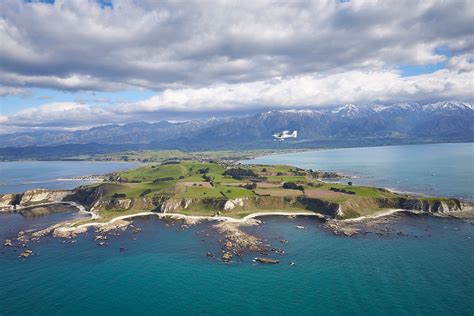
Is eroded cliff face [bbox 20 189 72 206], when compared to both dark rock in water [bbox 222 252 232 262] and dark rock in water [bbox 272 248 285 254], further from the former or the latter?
dark rock in water [bbox 272 248 285 254]

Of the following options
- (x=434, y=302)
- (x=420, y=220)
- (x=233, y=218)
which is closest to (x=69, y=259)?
(x=233, y=218)

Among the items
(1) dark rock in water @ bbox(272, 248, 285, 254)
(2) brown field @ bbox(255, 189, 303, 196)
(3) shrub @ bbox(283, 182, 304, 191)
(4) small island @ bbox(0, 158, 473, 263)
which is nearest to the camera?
(1) dark rock in water @ bbox(272, 248, 285, 254)

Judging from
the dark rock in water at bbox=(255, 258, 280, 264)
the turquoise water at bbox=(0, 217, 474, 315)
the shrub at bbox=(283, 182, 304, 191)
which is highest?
the shrub at bbox=(283, 182, 304, 191)

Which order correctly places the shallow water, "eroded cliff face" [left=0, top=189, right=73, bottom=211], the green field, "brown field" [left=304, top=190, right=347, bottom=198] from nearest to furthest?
the shallow water < the green field < "brown field" [left=304, top=190, right=347, bottom=198] < "eroded cliff face" [left=0, top=189, right=73, bottom=211]

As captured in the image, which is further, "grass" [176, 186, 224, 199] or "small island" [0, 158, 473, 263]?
"grass" [176, 186, 224, 199]

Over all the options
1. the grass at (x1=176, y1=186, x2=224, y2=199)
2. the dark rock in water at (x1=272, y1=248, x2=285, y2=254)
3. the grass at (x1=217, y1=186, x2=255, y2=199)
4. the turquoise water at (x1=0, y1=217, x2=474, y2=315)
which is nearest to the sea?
the turquoise water at (x1=0, y1=217, x2=474, y2=315)

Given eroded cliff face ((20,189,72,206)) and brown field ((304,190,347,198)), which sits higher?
brown field ((304,190,347,198))

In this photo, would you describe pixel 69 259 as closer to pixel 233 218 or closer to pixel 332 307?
pixel 233 218
